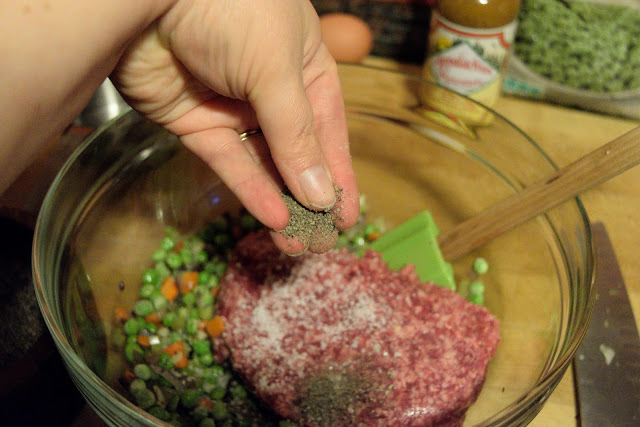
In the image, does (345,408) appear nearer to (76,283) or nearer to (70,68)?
(76,283)

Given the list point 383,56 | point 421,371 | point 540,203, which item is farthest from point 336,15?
point 421,371

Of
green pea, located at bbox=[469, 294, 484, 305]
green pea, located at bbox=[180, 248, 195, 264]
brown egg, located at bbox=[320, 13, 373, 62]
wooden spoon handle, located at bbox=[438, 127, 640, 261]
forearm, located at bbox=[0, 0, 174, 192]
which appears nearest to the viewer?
forearm, located at bbox=[0, 0, 174, 192]

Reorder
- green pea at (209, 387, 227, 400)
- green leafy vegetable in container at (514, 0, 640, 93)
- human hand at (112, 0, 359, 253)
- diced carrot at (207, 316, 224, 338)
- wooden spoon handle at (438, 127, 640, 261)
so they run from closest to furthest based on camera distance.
→ human hand at (112, 0, 359, 253) < wooden spoon handle at (438, 127, 640, 261) < green pea at (209, 387, 227, 400) < diced carrot at (207, 316, 224, 338) < green leafy vegetable in container at (514, 0, 640, 93)

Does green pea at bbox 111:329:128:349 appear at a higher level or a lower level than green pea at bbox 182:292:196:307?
higher

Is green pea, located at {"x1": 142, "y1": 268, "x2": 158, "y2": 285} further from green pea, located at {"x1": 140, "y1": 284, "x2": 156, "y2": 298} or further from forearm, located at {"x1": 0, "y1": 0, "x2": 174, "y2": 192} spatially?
forearm, located at {"x1": 0, "y1": 0, "x2": 174, "y2": 192}

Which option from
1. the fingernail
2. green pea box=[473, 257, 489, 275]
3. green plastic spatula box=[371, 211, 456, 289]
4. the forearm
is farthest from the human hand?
green pea box=[473, 257, 489, 275]

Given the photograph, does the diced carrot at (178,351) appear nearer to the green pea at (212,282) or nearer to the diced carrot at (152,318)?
the diced carrot at (152,318)
